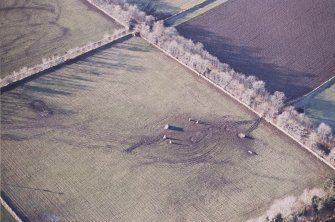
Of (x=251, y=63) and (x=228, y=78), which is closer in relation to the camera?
(x=228, y=78)

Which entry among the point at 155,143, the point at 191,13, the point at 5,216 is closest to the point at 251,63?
the point at 191,13

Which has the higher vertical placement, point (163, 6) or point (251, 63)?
point (163, 6)

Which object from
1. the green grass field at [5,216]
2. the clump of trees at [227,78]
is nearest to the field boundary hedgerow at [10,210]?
the green grass field at [5,216]

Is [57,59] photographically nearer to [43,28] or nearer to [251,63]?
[43,28]

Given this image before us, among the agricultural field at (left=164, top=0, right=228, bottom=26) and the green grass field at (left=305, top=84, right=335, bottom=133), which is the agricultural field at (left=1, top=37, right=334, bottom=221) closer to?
the green grass field at (left=305, top=84, right=335, bottom=133)

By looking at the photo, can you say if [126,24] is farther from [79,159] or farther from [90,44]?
[79,159]

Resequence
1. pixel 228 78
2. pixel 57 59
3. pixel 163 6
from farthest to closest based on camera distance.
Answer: pixel 163 6 < pixel 57 59 < pixel 228 78
